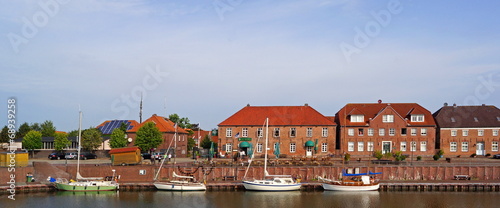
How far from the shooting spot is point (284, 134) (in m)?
79.6

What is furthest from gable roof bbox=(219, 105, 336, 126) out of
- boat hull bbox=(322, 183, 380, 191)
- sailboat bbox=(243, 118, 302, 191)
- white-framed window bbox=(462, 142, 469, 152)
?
sailboat bbox=(243, 118, 302, 191)

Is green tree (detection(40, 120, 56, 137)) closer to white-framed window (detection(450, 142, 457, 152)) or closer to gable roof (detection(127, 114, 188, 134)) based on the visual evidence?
gable roof (detection(127, 114, 188, 134))

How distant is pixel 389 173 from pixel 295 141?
20.0m

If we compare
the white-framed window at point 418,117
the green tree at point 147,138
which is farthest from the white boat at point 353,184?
the green tree at point 147,138

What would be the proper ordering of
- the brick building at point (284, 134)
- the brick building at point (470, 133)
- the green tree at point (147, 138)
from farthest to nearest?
the green tree at point (147, 138) → the brick building at point (284, 134) → the brick building at point (470, 133)

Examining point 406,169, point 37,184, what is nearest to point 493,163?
point 406,169

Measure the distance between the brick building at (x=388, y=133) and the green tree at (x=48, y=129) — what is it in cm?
6482

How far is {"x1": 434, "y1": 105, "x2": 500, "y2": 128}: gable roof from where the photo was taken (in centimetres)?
7988

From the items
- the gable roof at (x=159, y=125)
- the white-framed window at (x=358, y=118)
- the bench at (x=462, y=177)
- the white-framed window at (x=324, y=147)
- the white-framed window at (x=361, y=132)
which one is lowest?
the bench at (x=462, y=177)

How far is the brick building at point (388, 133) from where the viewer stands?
259 feet

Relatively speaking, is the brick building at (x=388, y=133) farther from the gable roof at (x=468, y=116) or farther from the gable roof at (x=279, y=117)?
the gable roof at (x=279, y=117)

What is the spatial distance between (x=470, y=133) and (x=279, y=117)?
29.7m

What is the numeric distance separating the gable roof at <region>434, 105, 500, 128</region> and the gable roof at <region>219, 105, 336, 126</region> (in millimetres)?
18314

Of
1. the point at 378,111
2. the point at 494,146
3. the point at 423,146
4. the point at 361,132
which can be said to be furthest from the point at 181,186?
the point at 494,146
